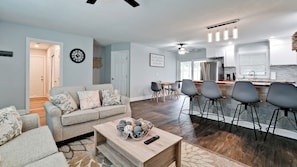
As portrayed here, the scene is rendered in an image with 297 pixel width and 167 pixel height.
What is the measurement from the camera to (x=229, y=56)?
5617 mm

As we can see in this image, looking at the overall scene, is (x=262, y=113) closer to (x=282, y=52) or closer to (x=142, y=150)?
(x=142, y=150)

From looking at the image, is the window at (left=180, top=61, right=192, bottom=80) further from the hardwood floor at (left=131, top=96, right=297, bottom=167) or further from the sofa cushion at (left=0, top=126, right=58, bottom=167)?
the sofa cushion at (left=0, top=126, right=58, bottom=167)

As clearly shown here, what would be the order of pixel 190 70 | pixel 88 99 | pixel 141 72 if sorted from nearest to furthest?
pixel 88 99 < pixel 141 72 < pixel 190 70

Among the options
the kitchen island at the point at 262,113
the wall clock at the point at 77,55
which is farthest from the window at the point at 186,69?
the wall clock at the point at 77,55

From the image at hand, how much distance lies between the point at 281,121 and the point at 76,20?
15.9 ft

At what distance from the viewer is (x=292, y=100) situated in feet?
6.86

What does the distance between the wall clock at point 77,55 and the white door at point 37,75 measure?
3.61 metres

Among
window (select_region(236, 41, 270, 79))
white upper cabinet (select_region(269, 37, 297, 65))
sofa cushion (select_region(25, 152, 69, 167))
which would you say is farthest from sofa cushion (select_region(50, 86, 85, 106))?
white upper cabinet (select_region(269, 37, 297, 65))

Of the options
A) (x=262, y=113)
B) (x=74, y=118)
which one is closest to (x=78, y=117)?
(x=74, y=118)

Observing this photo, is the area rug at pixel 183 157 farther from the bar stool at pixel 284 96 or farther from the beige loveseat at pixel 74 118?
the bar stool at pixel 284 96

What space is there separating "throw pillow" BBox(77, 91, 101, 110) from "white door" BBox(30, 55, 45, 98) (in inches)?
225

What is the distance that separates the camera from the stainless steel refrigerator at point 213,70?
5.62m

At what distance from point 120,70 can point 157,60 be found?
6.36 ft

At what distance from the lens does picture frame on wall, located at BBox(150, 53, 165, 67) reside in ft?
21.3
